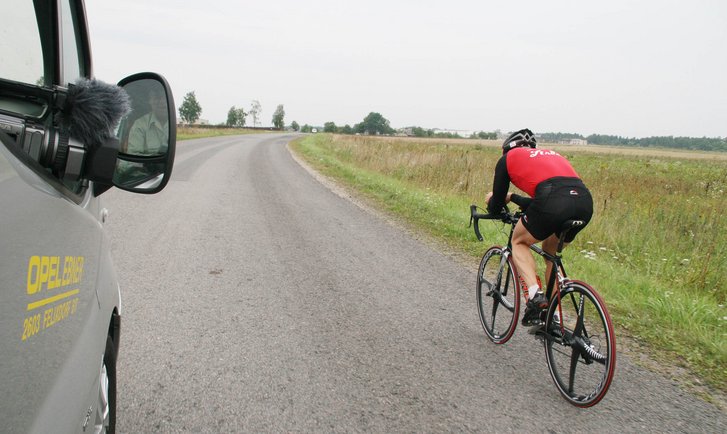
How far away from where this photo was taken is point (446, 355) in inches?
143

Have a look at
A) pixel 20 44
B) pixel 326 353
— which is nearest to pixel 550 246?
pixel 326 353

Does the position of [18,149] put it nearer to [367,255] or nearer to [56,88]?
[56,88]

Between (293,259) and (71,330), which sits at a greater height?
(71,330)

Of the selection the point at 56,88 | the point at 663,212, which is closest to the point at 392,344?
the point at 56,88

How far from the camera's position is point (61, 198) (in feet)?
4.59

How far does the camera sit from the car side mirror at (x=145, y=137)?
1.76 metres

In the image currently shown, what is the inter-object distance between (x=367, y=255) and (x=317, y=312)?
85.1 inches

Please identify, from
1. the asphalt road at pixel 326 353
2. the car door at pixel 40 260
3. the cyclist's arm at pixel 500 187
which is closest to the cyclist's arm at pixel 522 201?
the cyclist's arm at pixel 500 187

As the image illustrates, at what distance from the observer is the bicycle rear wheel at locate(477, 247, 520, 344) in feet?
12.8

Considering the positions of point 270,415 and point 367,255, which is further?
point 367,255

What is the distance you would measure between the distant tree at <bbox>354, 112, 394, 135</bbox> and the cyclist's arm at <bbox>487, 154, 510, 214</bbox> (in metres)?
132

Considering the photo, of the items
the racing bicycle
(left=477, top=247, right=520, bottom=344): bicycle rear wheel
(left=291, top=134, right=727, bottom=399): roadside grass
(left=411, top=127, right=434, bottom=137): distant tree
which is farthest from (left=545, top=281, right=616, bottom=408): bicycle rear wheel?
(left=411, top=127, right=434, bottom=137): distant tree

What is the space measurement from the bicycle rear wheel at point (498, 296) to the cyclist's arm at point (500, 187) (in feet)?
1.76

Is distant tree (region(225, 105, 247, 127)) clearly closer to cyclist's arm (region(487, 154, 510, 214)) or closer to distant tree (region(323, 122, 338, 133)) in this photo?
distant tree (region(323, 122, 338, 133))
